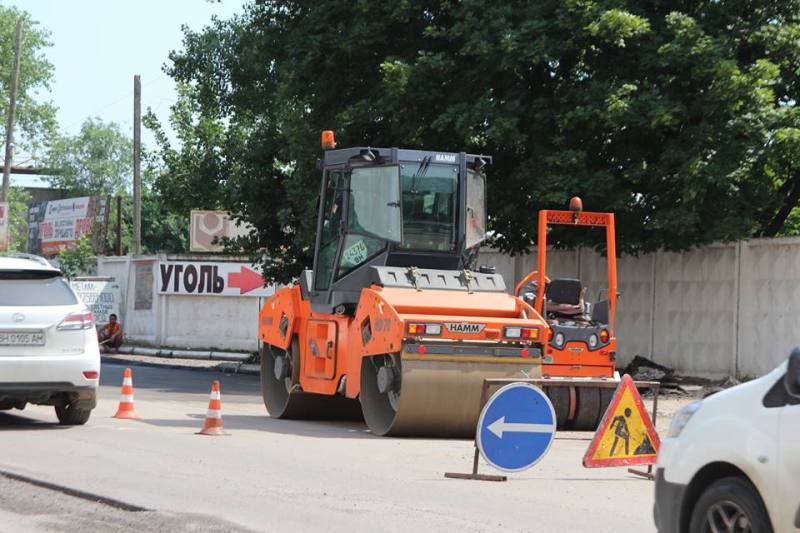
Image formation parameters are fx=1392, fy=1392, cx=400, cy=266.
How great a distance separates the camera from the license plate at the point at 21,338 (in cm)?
1456

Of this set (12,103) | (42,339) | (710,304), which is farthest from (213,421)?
(12,103)

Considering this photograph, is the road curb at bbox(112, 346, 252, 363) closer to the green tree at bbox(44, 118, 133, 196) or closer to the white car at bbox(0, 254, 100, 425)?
the white car at bbox(0, 254, 100, 425)

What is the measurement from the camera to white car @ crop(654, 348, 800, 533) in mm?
6582

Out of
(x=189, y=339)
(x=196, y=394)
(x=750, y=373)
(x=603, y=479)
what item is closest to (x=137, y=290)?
(x=189, y=339)

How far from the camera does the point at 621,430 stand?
1160 cm

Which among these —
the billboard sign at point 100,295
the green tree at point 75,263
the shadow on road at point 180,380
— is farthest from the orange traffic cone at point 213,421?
the green tree at point 75,263

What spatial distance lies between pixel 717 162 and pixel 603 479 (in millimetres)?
11978

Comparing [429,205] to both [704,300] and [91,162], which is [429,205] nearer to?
[704,300]

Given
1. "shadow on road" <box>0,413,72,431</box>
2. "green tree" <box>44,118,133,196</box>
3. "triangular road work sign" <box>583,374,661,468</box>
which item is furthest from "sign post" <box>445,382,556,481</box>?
"green tree" <box>44,118,133,196</box>

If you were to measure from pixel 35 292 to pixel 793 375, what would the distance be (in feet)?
33.7

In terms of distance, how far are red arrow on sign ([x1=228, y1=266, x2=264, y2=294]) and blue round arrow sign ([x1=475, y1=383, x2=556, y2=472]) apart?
1207 inches

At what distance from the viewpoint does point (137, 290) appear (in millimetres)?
44906

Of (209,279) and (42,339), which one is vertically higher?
(209,279)

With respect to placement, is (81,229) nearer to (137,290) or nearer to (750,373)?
(137,290)
